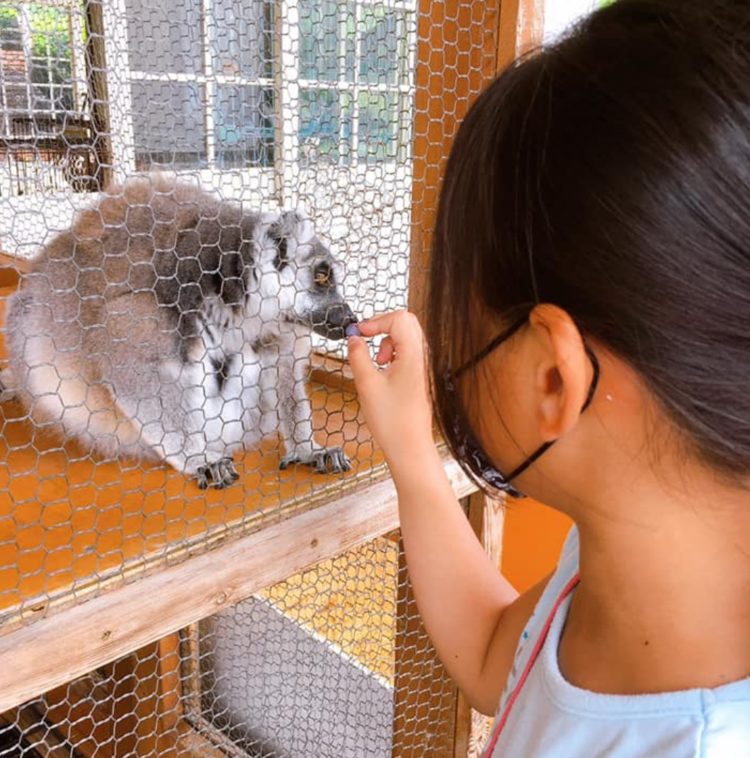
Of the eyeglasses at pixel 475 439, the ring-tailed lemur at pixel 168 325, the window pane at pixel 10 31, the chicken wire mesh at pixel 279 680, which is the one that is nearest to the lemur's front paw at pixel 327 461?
the ring-tailed lemur at pixel 168 325

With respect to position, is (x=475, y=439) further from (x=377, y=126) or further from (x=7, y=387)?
(x=7, y=387)

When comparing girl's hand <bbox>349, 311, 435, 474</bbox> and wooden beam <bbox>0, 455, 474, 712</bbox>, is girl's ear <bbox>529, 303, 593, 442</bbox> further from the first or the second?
wooden beam <bbox>0, 455, 474, 712</bbox>

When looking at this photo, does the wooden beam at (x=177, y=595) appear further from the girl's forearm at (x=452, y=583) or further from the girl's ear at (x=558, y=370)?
the girl's ear at (x=558, y=370)

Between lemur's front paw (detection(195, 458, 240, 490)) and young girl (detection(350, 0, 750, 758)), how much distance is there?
14.7 inches

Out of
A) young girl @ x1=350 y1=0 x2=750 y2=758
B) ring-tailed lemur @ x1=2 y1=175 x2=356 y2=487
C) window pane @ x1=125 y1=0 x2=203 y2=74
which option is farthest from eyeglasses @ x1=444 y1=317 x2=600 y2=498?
window pane @ x1=125 y1=0 x2=203 y2=74

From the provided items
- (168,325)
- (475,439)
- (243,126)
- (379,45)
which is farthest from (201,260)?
(475,439)

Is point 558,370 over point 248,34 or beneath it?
beneath

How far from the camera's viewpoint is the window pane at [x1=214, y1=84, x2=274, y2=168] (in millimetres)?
803

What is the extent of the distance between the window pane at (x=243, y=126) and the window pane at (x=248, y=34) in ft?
0.09

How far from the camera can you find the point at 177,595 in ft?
2.27

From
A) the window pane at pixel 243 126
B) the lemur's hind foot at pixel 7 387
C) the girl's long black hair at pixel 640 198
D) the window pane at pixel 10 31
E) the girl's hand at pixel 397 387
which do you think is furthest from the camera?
the lemur's hind foot at pixel 7 387

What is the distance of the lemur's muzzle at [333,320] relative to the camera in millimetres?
A: 1030

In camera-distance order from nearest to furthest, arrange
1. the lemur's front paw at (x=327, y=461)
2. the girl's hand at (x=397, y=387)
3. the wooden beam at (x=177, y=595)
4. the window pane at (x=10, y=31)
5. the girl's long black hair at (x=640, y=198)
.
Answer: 1. the girl's long black hair at (x=640, y=198)
2. the wooden beam at (x=177, y=595)
3. the girl's hand at (x=397, y=387)
4. the lemur's front paw at (x=327, y=461)
5. the window pane at (x=10, y=31)

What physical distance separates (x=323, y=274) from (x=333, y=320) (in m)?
0.16
